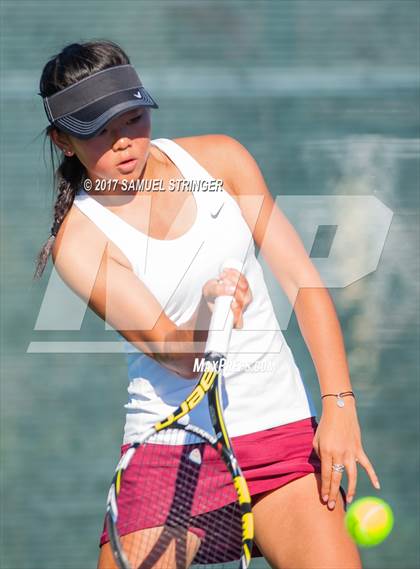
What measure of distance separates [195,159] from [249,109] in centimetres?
137

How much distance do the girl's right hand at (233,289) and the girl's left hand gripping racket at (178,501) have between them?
0.50ft

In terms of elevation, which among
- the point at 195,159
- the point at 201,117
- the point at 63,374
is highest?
the point at 201,117

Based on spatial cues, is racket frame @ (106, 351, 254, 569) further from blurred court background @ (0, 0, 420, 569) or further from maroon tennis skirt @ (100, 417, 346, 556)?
blurred court background @ (0, 0, 420, 569)

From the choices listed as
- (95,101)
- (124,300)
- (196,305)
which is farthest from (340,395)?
(95,101)

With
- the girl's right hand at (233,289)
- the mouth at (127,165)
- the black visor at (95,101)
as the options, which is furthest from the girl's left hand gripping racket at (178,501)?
the black visor at (95,101)

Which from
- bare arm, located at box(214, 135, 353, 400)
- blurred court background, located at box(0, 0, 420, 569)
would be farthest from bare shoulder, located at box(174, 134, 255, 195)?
blurred court background, located at box(0, 0, 420, 569)

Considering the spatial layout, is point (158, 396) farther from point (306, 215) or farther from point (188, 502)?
point (306, 215)

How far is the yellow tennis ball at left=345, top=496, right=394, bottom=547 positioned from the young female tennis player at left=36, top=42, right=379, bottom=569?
0.16 meters

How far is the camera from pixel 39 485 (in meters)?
3.33

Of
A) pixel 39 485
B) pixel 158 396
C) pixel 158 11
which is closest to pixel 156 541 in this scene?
pixel 158 396

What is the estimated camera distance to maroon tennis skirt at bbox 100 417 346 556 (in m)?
1.98

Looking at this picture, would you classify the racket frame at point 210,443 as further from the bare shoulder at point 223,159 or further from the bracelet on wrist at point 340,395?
the bare shoulder at point 223,159

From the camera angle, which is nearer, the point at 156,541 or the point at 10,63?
the point at 156,541

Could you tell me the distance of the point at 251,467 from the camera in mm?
1992
